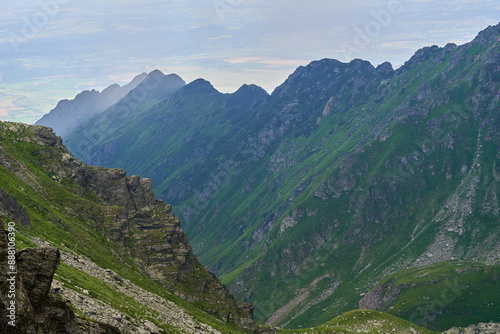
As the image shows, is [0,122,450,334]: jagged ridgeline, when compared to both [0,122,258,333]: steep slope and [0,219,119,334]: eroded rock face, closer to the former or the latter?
[0,219,119,334]: eroded rock face

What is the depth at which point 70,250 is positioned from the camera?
94.8m

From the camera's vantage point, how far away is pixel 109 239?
129m

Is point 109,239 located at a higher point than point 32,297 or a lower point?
lower

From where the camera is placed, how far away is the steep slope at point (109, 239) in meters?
79.8

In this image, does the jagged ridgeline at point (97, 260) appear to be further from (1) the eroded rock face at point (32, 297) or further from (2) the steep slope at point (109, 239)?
(2) the steep slope at point (109, 239)

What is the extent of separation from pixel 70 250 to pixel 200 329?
128 feet

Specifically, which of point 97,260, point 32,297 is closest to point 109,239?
point 97,260

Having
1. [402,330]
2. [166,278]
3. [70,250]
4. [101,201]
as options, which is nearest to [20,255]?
[70,250]

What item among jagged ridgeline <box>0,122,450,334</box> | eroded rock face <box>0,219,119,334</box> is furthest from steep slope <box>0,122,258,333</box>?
eroded rock face <box>0,219,119,334</box>

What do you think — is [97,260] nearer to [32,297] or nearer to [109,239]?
[109,239]

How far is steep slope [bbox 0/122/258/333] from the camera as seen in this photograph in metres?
79.8

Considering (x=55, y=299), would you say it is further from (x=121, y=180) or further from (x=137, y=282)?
(x=121, y=180)

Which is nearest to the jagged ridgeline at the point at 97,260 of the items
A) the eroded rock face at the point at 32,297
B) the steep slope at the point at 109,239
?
the eroded rock face at the point at 32,297

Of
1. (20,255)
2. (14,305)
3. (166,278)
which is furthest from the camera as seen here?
(166,278)
